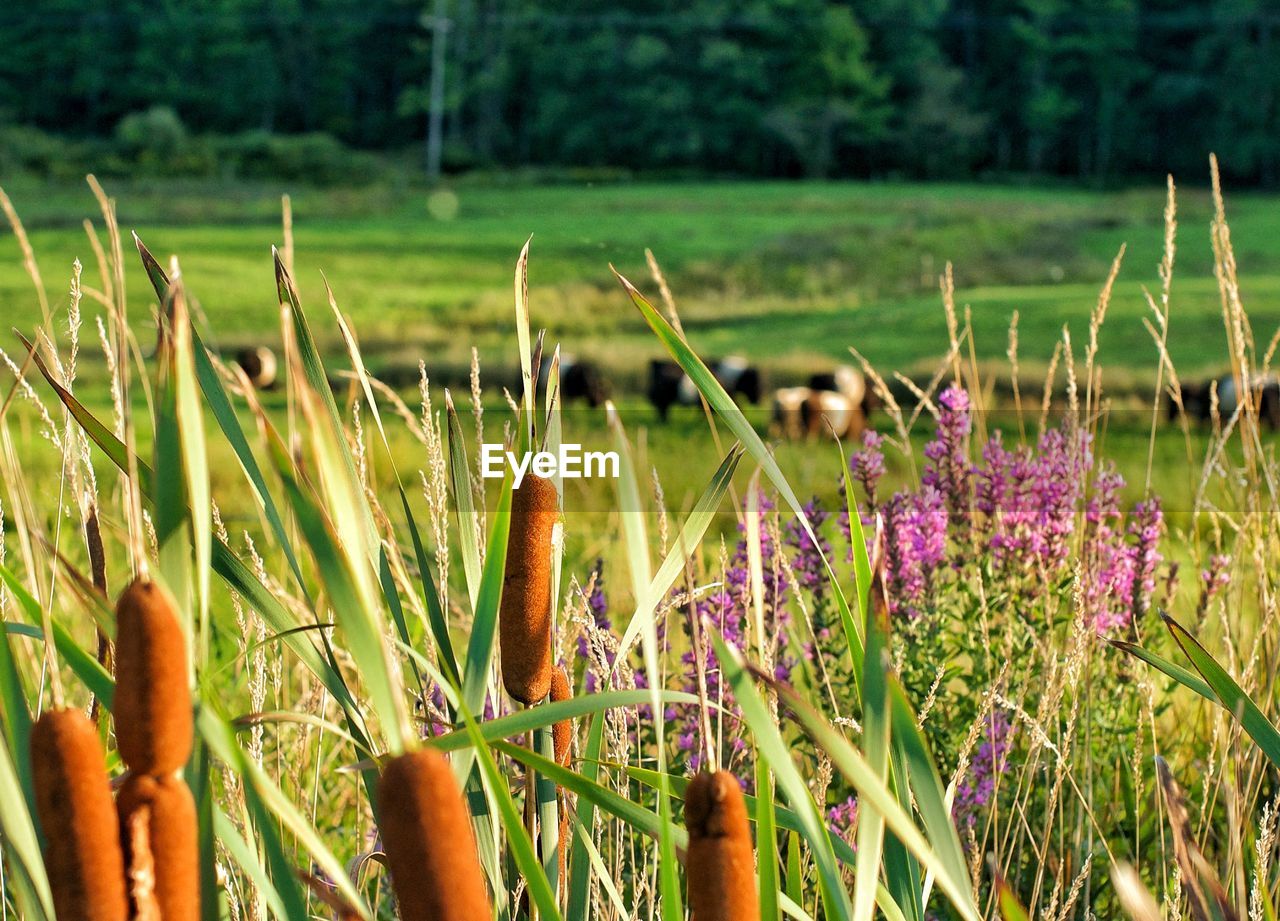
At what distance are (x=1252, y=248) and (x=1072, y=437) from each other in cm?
2502

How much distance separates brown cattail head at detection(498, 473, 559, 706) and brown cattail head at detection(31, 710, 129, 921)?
33 cm

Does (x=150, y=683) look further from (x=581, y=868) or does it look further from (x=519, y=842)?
(x=581, y=868)

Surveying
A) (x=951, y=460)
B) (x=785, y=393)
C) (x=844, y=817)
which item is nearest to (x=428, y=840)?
(x=844, y=817)

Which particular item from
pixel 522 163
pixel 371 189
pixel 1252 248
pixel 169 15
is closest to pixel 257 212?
pixel 371 189

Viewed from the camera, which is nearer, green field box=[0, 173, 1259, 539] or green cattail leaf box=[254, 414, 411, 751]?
green cattail leaf box=[254, 414, 411, 751]

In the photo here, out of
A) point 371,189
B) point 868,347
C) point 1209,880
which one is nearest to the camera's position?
point 1209,880

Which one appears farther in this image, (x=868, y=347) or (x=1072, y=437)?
(x=868, y=347)

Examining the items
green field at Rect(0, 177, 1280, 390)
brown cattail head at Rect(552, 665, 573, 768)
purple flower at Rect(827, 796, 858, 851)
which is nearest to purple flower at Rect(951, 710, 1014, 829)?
purple flower at Rect(827, 796, 858, 851)

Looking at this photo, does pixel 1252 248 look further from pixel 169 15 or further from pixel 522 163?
pixel 169 15

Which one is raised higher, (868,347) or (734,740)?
(734,740)

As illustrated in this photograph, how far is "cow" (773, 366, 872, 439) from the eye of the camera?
940 centimetres

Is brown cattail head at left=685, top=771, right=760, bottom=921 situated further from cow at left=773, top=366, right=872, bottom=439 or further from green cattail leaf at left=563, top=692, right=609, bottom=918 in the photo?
cow at left=773, top=366, right=872, bottom=439

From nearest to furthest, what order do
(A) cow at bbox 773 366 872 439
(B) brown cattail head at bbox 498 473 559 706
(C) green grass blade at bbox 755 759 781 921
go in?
(C) green grass blade at bbox 755 759 781 921
(B) brown cattail head at bbox 498 473 559 706
(A) cow at bbox 773 366 872 439

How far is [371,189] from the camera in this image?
25.7 meters
